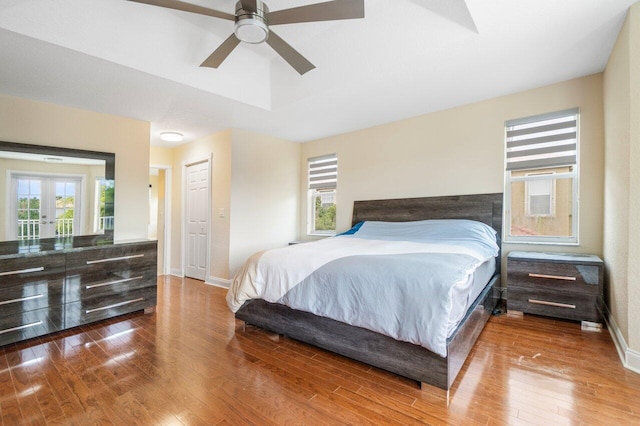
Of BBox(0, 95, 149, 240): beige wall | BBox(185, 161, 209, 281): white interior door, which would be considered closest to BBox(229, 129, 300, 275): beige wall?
BBox(185, 161, 209, 281): white interior door

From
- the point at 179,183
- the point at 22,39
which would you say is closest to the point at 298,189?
the point at 179,183

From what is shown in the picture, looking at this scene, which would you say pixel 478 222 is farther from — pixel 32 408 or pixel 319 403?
pixel 32 408

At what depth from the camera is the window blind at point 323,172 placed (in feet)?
17.0

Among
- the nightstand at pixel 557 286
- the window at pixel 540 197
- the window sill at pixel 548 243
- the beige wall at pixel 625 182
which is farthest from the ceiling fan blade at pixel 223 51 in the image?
the window sill at pixel 548 243

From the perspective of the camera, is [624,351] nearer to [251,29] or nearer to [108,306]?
[251,29]

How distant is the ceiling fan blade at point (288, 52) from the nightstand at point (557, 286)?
2.78 metres

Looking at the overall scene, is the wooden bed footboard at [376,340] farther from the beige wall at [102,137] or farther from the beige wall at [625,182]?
the beige wall at [102,137]

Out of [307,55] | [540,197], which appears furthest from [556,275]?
[307,55]

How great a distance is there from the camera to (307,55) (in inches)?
122

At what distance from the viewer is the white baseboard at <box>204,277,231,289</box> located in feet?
14.5

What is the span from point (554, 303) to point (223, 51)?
377 cm

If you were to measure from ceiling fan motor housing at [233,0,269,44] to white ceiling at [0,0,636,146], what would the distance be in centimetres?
67

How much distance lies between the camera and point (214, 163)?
4.73 m

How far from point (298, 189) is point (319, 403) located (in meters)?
4.18
